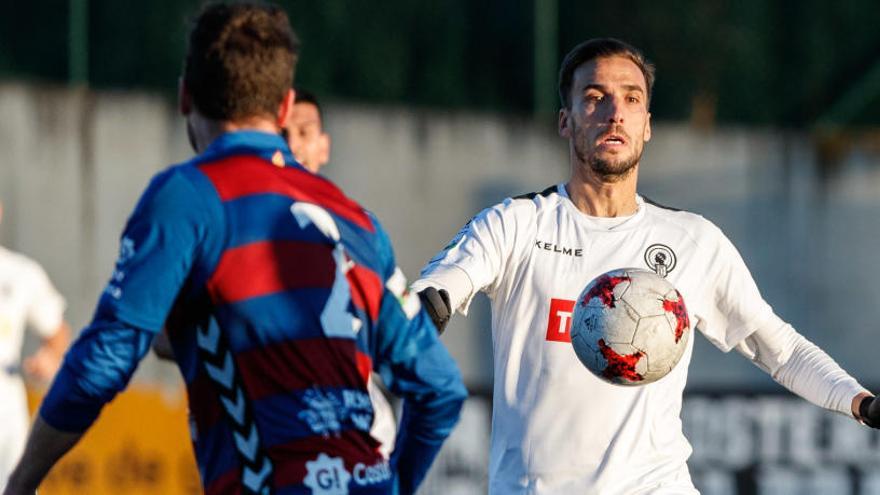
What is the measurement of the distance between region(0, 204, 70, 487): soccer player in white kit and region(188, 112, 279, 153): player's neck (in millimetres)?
5634

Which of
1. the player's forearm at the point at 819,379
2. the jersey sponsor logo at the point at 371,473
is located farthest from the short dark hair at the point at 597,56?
the jersey sponsor logo at the point at 371,473

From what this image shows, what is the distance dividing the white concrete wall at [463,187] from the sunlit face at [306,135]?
361 centimetres

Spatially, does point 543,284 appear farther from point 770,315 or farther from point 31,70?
point 31,70

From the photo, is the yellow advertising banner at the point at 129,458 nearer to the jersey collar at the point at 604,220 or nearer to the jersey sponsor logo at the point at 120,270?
the jersey collar at the point at 604,220

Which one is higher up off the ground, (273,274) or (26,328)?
(273,274)

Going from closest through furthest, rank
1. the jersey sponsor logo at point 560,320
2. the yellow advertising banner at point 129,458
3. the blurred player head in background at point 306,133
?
1. the jersey sponsor logo at point 560,320
2. the blurred player head in background at point 306,133
3. the yellow advertising banner at point 129,458

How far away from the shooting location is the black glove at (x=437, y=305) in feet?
15.4

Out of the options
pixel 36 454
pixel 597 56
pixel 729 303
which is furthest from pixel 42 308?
pixel 36 454

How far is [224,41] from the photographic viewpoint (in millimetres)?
3379

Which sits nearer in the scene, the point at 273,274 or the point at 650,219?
the point at 273,274

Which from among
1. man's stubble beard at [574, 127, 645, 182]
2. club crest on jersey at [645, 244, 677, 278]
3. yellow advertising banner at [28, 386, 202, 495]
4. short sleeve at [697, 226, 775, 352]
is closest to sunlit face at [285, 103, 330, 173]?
man's stubble beard at [574, 127, 645, 182]

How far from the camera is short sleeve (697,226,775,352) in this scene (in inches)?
213

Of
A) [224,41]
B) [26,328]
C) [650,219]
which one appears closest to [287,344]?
[224,41]

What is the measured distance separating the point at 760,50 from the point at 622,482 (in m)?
8.08
